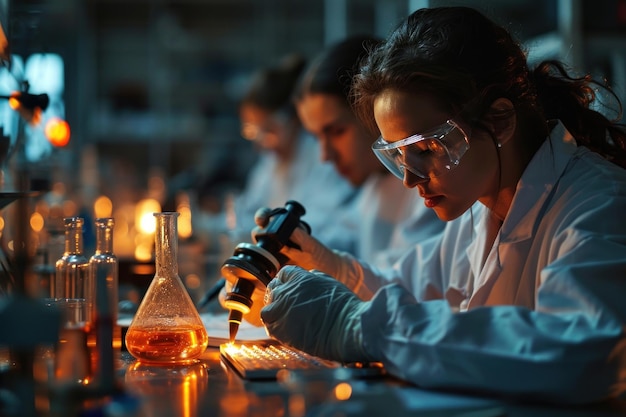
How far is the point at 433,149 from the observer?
1425 mm

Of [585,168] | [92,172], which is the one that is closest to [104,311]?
[585,168]

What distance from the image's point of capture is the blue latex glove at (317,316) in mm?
1245

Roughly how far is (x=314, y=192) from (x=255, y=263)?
2.64 meters

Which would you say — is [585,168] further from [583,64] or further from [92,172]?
[92,172]

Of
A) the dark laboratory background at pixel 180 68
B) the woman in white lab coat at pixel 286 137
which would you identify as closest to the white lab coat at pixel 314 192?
the woman in white lab coat at pixel 286 137

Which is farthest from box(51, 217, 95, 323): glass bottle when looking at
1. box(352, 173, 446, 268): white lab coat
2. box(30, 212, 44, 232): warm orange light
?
box(352, 173, 446, 268): white lab coat

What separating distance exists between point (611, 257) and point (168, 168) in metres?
6.44

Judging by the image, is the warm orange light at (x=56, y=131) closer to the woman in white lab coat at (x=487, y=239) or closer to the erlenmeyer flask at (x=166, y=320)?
the woman in white lab coat at (x=487, y=239)

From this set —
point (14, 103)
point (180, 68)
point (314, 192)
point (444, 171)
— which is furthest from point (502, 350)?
point (180, 68)

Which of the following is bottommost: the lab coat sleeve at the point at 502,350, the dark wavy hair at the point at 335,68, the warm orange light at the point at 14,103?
the lab coat sleeve at the point at 502,350

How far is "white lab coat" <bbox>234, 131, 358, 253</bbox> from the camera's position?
356 cm

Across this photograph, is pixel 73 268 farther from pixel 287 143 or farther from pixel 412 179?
pixel 287 143

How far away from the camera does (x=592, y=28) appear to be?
10.7 feet

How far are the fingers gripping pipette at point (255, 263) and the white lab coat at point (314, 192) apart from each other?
1.54m
